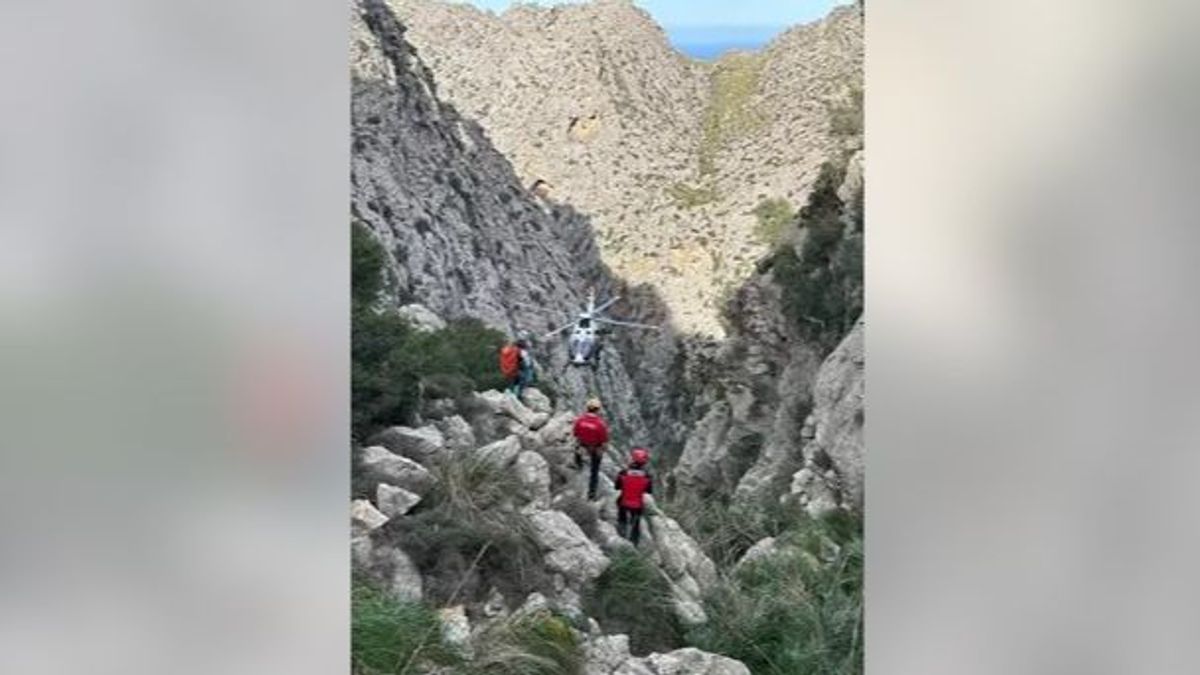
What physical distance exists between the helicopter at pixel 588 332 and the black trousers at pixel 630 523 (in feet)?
1.03

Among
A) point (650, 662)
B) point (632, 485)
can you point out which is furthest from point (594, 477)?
point (650, 662)

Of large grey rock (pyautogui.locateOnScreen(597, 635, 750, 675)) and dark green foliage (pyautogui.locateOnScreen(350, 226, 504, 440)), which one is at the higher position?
dark green foliage (pyautogui.locateOnScreen(350, 226, 504, 440))

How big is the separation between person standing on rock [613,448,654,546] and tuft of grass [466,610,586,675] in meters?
0.23

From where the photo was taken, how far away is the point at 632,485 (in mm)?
3207

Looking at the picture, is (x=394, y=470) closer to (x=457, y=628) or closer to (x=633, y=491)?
(x=457, y=628)

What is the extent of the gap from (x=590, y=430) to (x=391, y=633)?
22.9 inches

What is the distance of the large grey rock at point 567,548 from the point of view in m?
3.15

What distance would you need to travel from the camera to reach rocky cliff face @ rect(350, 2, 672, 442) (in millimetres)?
3092

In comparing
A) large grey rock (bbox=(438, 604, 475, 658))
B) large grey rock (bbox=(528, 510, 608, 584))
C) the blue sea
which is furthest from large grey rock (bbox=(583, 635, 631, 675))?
the blue sea

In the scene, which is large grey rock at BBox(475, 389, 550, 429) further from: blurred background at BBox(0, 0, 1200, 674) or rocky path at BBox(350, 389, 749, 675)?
blurred background at BBox(0, 0, 1200, 674)
